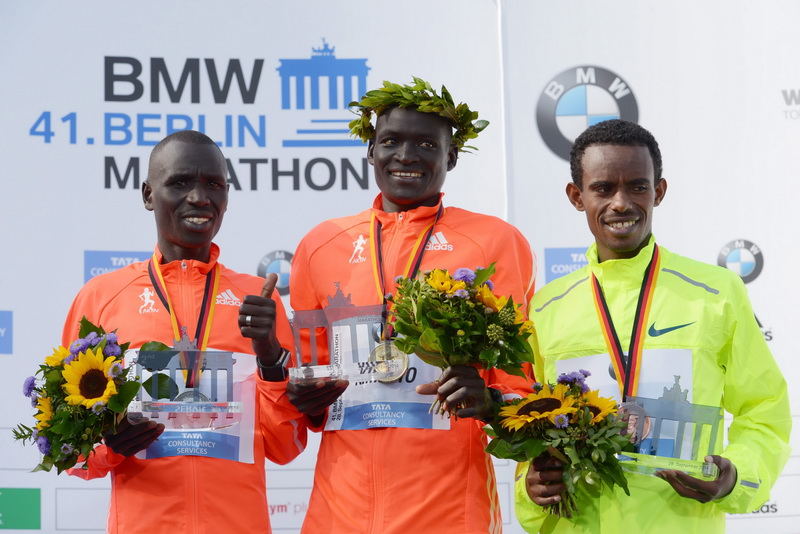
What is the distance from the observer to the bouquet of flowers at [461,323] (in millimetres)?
2486

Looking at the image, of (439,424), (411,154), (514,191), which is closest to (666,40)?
(514,191)

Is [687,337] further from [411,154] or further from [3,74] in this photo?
[3,74]

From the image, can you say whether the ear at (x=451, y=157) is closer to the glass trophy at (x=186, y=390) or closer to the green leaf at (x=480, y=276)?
the green leaf at (x=480, y=276)

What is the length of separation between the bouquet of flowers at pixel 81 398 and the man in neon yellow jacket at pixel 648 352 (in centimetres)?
127

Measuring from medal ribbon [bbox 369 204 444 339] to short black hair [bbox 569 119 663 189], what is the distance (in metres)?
0.53

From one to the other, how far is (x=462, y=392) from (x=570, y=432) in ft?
1.03

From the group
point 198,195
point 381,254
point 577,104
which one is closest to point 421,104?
point 381,254

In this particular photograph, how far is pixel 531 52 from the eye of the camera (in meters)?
4.80

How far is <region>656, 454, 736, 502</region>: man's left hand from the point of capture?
8.47ft

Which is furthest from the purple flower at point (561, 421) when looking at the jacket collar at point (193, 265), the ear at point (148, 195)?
the ear at point (148, 195)

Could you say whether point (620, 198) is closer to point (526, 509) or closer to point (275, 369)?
point (526, 509)

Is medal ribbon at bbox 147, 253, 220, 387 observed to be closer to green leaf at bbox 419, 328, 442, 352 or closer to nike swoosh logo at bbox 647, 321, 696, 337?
green leaf at bbox 419, 328, 442, 352

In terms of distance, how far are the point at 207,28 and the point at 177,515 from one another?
2.82m

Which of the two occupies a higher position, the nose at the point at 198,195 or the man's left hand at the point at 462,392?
the nose at the point at 198,195
